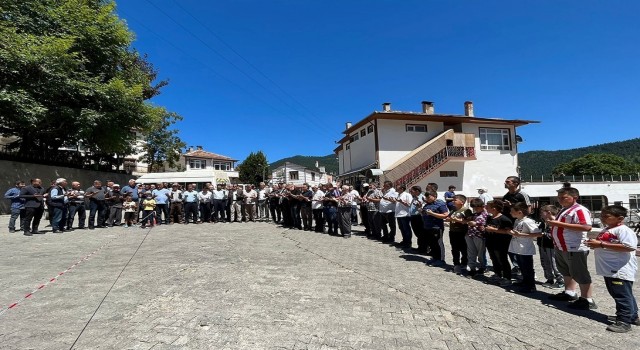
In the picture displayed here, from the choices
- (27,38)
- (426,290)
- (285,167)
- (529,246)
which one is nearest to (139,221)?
(27,38)

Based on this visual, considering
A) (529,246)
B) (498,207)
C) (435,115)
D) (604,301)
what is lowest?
(604,301)

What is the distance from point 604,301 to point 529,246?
1223mm

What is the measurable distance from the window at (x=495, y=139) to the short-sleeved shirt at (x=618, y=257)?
27.5 metres

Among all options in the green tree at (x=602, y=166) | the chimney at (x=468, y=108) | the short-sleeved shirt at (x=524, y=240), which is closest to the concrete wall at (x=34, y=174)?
the short-sleeved shirt at (x=524, y=240)

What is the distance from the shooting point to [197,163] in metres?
59.6

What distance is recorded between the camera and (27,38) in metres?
16.4

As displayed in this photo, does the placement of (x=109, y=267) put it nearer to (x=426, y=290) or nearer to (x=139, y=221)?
(x=426, y=290)

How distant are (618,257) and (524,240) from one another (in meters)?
1.35

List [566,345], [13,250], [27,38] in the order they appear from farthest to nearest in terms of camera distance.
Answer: [27,38], [13,250], [566,345]

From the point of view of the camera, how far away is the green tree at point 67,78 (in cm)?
1639

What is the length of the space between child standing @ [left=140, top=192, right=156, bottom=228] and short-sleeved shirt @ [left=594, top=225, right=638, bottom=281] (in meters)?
14.0

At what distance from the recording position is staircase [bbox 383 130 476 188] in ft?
81.0

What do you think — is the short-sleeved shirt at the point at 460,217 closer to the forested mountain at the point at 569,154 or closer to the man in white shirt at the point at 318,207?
the man in white shirt at the point at 318,207

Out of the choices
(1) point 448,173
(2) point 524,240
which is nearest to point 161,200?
(2) point 524,240
